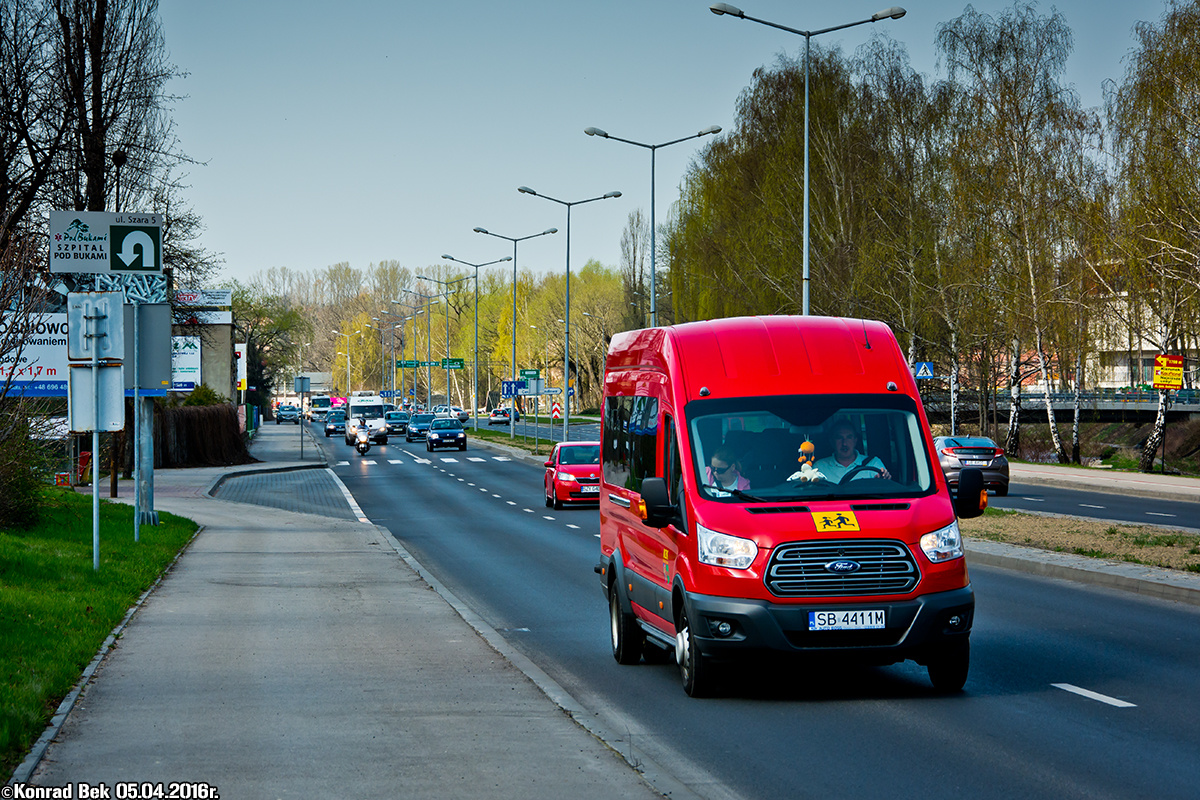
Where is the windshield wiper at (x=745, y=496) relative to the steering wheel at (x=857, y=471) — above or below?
below

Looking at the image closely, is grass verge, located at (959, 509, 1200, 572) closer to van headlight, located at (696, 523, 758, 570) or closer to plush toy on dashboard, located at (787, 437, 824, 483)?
plush toy on dashboard, located at (787, 437, 824, 483)

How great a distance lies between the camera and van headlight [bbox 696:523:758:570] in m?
8.16

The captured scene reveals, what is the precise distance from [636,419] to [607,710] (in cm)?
269

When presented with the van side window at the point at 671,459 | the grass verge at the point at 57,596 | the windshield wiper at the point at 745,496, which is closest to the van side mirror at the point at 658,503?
the van side window at the point at 671,459

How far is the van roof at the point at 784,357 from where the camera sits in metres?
9.05

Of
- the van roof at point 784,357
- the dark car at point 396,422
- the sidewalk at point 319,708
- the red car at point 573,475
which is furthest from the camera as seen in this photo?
the dark car at point 396,422

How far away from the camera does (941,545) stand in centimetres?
830

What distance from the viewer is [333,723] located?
7.41 m

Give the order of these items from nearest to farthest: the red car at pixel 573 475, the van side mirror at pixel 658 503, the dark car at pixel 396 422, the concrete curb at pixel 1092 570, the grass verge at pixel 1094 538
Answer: the van side mirror at pixel 658 503, the concrete curb at pixel 1092 570, the grass verge at pixel 1094 538, the red car at pixel 573 475, the dark car at pixel 396 422

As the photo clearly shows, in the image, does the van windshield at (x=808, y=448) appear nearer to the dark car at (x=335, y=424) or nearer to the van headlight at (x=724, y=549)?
the van headlight at (x=724, y=549)

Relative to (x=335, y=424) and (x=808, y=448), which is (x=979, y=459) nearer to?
(x=808, y=448)

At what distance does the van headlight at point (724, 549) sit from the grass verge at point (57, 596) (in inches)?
154

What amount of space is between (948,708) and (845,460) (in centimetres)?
170

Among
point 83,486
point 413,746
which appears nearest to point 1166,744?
point 413,746
